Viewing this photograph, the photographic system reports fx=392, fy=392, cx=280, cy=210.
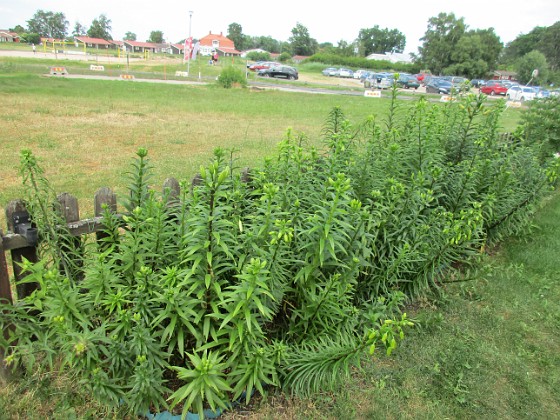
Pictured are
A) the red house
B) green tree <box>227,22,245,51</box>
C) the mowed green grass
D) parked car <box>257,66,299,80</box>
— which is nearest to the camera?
the mowed green grass

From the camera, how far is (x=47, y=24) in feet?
361

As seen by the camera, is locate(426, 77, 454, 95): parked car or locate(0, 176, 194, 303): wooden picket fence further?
locate(426, 77, 454, 95): parked car

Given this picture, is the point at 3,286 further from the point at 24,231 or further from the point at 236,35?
the point at 236,35

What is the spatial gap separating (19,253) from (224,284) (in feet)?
4.10

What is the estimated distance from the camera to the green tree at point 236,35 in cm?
12462

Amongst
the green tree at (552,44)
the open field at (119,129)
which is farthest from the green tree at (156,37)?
the open field at (119,129)

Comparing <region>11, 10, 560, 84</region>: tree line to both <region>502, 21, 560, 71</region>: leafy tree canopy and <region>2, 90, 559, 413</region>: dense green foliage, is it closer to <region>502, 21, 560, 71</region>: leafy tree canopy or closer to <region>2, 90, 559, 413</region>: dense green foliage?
<region>502, 21, 560, 71</region>: leafy tree canopy

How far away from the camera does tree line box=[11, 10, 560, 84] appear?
231ft

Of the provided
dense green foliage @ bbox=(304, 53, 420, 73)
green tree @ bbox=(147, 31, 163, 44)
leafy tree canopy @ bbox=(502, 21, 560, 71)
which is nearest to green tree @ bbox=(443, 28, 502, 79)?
A: leafy tree canopy @ bbox=(502, 21, 560, 71)

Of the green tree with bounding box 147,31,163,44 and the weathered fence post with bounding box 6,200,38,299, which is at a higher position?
the green tree with bounding box 147,31,163,44

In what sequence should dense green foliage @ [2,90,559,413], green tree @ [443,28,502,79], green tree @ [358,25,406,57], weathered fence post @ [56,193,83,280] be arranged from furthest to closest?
green tree @ [358,25,406,57]
green tree @ [443,28,502,79]
weathered fence post @ [56,193,83,280]
dense green foliage @ [2,90,559,413]

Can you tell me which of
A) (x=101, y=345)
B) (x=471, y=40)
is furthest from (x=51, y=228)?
(x=471, y=40)

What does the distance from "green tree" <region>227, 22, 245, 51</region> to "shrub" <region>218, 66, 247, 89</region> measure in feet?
359

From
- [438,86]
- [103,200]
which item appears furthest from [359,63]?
[103,200]
